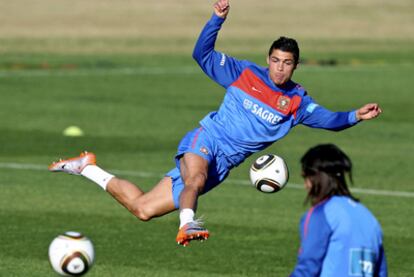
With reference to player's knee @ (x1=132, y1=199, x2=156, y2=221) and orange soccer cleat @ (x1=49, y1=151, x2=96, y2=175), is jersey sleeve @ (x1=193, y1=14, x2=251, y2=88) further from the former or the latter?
orange soccer cleat @ (x1=49, y1=151, x2=96, y2=175)

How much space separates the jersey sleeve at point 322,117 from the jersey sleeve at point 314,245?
15.9ft

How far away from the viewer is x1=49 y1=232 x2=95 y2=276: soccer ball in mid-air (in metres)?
10.9

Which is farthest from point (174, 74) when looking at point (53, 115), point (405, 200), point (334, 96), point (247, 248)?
point (247, 248)

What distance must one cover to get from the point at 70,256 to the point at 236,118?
11.2 ft

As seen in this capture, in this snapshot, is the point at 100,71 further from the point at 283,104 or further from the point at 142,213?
the point at 283,104

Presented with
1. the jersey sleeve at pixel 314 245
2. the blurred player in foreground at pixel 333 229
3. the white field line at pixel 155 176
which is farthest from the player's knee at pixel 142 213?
the white field line at pixel 155 176

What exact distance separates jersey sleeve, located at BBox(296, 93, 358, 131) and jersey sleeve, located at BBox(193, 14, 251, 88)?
0.84 m

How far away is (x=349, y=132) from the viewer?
27250 millimetres

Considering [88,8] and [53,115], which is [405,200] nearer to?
[53,115]

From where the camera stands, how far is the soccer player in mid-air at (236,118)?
13.5 meters

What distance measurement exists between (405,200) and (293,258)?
15.5 feet

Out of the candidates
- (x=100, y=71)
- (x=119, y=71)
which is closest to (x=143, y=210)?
(x=100, y=71)

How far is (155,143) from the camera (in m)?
25.0

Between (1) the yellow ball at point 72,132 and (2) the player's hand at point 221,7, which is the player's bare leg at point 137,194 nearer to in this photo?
(2) the player's hand at point 221,7
